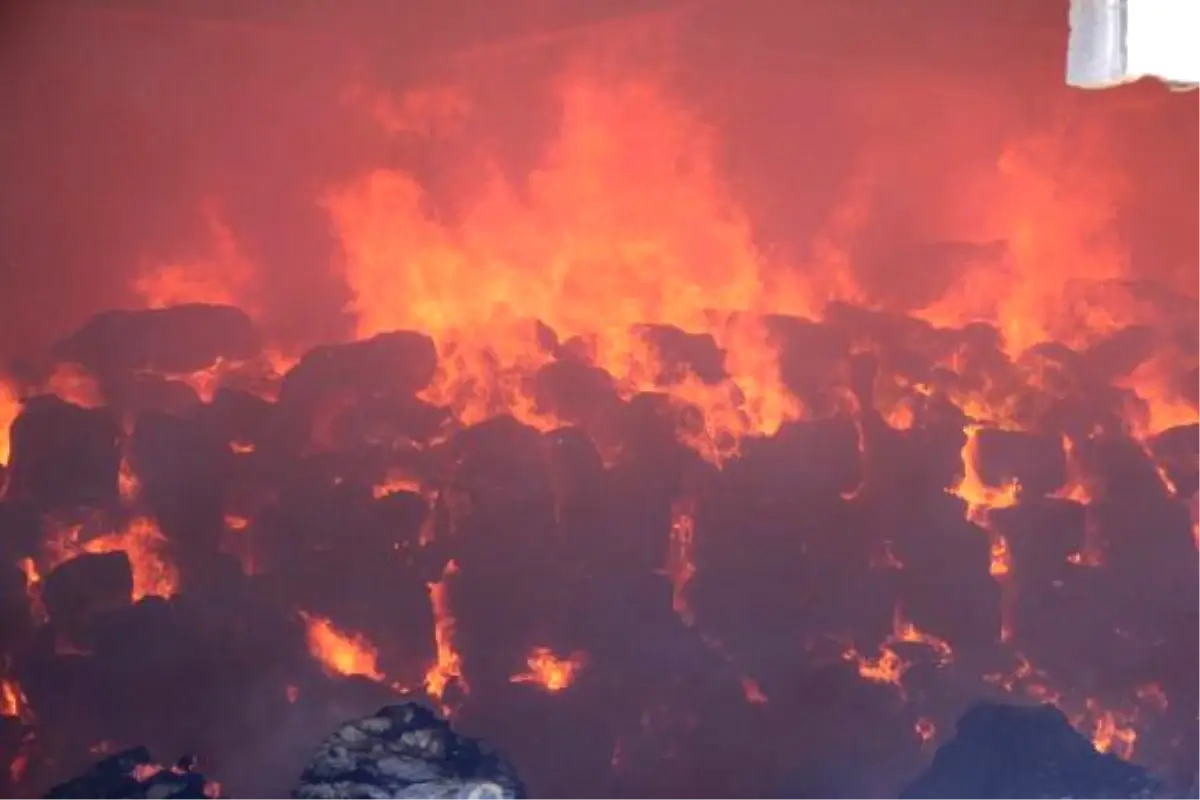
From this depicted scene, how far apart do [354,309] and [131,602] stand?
50.6 inches

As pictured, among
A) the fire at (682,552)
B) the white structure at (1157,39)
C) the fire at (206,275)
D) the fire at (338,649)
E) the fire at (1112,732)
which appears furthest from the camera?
the fire at (1112,732)

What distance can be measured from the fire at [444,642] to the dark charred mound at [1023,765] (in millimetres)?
1715

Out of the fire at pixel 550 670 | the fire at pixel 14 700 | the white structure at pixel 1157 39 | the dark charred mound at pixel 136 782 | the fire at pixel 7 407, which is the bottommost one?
the dark charred mound at pixel 136 782

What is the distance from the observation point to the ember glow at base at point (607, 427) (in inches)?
164

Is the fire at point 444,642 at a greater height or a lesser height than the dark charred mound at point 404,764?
greater

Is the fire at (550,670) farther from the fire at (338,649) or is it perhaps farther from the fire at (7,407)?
the fire at (7,407)

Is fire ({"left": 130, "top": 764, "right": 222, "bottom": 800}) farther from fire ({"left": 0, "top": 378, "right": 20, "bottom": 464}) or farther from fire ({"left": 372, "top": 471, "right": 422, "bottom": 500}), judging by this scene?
fire ({"left": 0, "top": 378, "right": 20, "bottom": 464})

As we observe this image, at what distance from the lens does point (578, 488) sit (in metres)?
4.43

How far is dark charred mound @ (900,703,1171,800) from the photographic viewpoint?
4480mm

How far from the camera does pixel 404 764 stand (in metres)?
4.02

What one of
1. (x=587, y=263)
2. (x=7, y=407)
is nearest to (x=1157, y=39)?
(x=587, y=263)

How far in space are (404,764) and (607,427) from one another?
4.59ft

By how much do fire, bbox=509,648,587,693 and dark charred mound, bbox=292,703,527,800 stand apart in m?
0.29

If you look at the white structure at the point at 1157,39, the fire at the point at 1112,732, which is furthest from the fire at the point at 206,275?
the fire at the point at 1112,732
